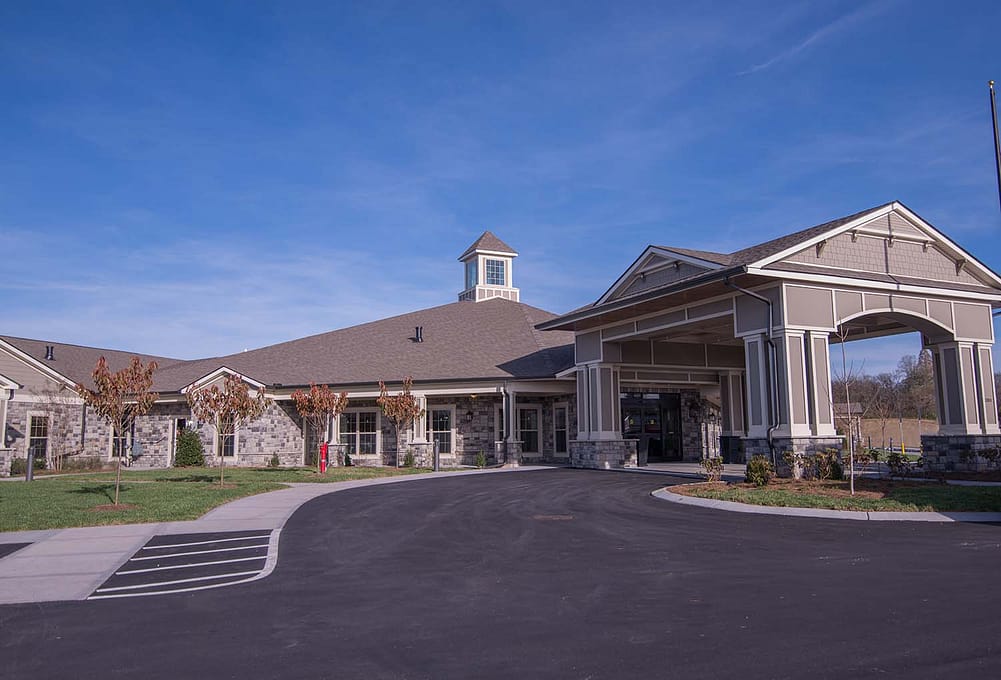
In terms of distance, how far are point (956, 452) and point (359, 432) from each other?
20.0 metres

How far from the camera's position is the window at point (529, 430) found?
29.1 metres

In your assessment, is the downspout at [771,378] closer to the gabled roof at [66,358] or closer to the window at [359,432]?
the window at [359,432]

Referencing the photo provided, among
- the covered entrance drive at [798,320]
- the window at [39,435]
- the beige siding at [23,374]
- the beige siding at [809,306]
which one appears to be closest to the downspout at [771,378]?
the covered entrance drive at [798,320]

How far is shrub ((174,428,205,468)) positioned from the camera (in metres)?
29.2

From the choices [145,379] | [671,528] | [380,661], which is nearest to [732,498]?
[671,528]

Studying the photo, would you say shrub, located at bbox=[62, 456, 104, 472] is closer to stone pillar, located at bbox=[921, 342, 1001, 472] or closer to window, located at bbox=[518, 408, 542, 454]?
window, located at bbox=[518, 408, 542, 454]

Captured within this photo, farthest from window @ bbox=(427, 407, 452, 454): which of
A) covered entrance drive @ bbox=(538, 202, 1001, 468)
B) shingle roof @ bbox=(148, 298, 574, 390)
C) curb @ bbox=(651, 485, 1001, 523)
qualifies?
curb @ bbox=(651, 485, 1001, 523)

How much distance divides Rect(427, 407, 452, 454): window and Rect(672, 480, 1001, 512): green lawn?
13.5 meters

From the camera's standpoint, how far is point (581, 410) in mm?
26266

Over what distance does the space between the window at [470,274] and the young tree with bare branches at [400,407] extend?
1322 cm

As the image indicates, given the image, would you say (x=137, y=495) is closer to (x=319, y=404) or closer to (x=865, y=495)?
(x=319, y=404)

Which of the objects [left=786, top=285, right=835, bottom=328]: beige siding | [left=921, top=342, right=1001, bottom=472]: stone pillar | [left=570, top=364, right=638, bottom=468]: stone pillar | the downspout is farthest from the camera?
[left=570, top=364, right=638, bottom=468]: stone pillar

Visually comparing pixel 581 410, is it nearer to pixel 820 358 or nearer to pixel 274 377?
pixel 820 358

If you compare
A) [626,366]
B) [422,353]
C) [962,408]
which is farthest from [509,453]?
[962,408]
